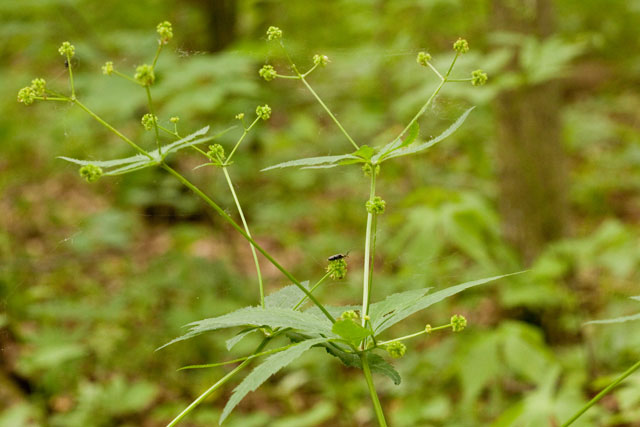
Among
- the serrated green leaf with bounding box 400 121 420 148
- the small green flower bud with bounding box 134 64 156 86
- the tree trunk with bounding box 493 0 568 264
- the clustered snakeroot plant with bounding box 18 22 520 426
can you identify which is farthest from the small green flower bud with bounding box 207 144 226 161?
the tree trunk with bounding box 493 0 568 264

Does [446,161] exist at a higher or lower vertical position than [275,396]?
higher

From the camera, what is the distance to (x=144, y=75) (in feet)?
2.28

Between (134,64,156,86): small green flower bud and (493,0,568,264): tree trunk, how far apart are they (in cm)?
299

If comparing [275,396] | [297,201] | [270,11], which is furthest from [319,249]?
[270,11]

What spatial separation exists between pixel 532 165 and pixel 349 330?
9.88 ft

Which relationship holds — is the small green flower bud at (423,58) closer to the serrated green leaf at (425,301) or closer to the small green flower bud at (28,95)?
the serrated green leaf at (425,301)

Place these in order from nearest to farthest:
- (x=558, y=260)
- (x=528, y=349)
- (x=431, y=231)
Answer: (x=528, y=349) < (x=431, y=231) < (x=558, y=260)

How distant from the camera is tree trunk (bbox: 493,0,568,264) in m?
3.37

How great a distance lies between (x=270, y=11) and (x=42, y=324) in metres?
3.12

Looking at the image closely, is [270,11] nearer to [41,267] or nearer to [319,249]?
[319,249]

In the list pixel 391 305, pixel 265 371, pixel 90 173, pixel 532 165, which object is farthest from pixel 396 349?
pixel 532 165

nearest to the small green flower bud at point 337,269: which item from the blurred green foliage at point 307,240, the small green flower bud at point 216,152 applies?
the small green flower bud at point 216,152

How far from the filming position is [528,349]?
227 centimetres

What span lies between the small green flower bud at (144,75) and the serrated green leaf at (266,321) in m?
0.30
